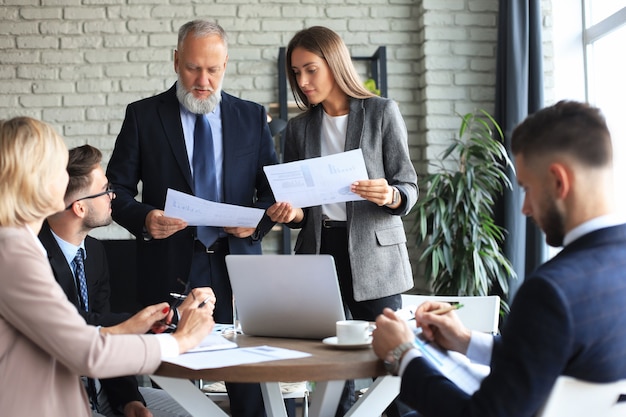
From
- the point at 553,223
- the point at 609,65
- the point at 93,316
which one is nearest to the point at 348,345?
the point at 553,223

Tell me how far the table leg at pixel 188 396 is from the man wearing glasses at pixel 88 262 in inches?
12.5

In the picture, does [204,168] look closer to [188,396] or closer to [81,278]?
[81,278]

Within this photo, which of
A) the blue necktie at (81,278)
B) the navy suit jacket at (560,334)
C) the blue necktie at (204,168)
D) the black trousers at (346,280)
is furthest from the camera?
the blue necktie at (204,168)

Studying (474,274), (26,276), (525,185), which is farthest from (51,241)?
(474,274)

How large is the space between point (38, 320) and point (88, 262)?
1039 millimetres

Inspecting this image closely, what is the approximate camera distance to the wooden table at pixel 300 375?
146 centimetres

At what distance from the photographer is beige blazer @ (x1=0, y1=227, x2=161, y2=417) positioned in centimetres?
142

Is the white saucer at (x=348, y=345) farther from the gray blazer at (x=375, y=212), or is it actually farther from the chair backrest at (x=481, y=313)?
the chair backrest at (x=481, y=313)

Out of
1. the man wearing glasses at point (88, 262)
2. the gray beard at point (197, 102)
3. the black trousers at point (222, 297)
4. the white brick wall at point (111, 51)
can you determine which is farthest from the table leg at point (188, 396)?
the white brick wall at point (111, 51)

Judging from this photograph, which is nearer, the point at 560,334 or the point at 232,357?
the point at 560,334

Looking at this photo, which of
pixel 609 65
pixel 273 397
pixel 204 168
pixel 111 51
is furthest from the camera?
pixel 111 51

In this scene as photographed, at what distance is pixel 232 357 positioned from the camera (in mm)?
1561

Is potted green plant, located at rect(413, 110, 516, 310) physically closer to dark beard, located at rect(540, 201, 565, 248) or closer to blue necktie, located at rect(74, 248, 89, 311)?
blue necktie, located at rect(74, 248, 89, 311)

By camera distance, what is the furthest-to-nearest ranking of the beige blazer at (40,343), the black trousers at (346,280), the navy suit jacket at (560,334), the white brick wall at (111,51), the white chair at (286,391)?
1. the white brick wall at (111,51)
2. the white chair at (286,391)
3. the black trousers at (346,280)
4. the beige blazer at (40,343)
5. the navy suit jacket at (560,334)
